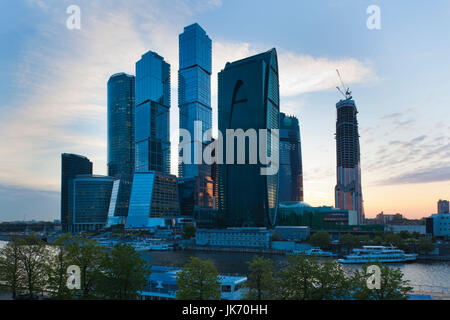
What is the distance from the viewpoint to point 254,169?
161875 mm

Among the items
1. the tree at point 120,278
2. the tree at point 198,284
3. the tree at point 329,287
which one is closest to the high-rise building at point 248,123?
the tree at point 329,287

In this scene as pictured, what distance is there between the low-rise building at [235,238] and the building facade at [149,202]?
205 feet

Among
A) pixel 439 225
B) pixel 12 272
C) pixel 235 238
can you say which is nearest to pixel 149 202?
pixel 235 238

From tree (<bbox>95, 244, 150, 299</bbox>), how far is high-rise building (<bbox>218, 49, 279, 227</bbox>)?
5288 inches

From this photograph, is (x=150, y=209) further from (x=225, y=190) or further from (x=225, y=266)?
(x=225, y=266)

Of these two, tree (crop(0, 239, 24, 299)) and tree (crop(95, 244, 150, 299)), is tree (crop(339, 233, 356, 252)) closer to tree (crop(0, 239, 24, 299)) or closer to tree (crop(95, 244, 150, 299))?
tree (crop(95, 244, 150, 299))

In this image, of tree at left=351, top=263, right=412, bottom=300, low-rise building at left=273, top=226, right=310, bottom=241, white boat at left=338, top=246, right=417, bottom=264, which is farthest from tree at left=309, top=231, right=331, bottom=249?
tree at left=351, top=263, right=412, bottom=300

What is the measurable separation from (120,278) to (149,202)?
504 ft

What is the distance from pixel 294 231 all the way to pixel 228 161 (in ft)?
201

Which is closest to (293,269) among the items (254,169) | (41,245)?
(41,245)

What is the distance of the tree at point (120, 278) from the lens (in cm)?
2444

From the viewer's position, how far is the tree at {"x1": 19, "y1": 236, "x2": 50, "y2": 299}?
2875 centimetres

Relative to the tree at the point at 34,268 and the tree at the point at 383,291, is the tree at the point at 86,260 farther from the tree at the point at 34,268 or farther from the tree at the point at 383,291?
the tree at the point at 383,291

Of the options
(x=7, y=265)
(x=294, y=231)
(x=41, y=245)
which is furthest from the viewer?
(x=294, y=231)
